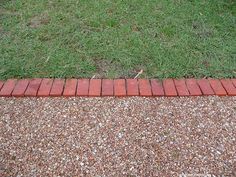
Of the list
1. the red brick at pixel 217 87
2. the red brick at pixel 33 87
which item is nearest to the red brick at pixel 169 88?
the red brick at pixel 217 87

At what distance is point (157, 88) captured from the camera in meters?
3.25

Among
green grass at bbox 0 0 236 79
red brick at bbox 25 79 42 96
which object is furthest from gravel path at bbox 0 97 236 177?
green grass at bbox 0 0 236 79

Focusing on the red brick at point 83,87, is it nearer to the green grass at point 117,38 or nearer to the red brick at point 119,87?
the green grass at point 117,38

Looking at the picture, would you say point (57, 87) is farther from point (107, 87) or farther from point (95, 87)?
point (107, 87)

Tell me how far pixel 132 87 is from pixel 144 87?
0.12 m

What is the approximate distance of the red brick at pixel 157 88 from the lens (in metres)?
3.19

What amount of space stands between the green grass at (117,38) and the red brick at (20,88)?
0.35 ft

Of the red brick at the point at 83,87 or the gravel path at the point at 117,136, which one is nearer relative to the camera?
the gravel path at the point at 117,136

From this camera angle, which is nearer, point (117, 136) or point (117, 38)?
point (117, 136)

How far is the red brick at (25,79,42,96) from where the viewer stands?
317cm

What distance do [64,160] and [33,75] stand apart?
46.5 inches

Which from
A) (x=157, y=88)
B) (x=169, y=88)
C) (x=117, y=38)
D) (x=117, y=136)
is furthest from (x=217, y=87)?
(x=117, y=38)

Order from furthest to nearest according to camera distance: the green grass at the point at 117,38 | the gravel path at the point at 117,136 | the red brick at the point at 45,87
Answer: the green grass at the point at 117,38 → the red brick at the point at 45,87 → the gravel path at the point at 117,136

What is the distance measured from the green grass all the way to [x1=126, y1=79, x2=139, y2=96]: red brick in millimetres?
124
